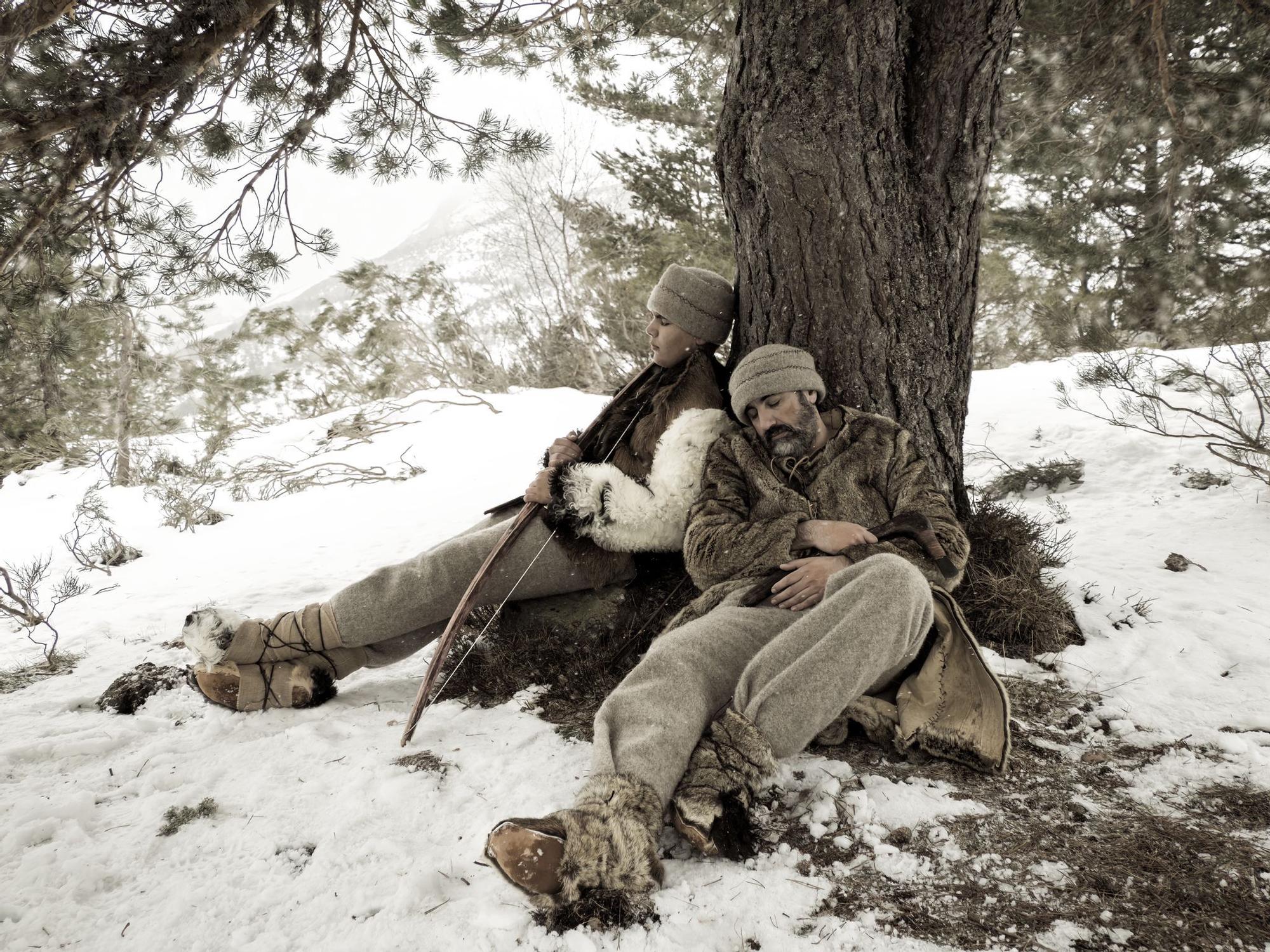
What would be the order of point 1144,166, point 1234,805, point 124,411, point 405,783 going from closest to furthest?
1. point 1234,805
2. point 405,783
3. point 1144,166
4. point 124,411

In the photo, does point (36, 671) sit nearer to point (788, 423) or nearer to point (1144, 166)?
point (788, 423)

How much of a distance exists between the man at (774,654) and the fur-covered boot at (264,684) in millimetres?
1334

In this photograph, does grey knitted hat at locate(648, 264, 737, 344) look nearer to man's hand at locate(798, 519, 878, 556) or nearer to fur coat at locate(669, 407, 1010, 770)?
fur coat at locate(669, 407, 1010, 770)

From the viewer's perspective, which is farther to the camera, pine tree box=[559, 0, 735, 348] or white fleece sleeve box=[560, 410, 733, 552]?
pine tree box=[559, 0, 735, 348]

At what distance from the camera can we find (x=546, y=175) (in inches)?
418

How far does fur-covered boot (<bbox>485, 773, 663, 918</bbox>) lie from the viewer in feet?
4.51

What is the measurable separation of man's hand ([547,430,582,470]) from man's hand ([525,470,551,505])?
0.06 metres

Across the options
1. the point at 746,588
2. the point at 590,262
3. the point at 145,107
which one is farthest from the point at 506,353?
the point at 746,588

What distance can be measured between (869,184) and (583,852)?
2.50 metres

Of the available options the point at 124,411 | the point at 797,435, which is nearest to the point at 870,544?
the point at 797,435

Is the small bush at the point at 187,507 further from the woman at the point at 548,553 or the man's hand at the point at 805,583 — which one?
the man's hand at the point at 805,583

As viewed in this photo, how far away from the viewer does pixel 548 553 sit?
2734 millimetres

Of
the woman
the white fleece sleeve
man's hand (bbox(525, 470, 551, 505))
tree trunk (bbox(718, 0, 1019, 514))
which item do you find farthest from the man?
man's hand (bbox(525, 470, 551, 505))

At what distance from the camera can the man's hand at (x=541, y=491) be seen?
2.69 metres
